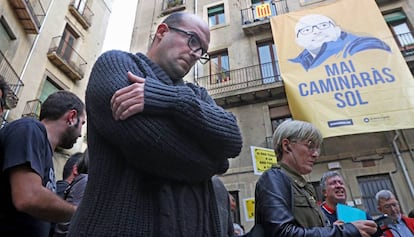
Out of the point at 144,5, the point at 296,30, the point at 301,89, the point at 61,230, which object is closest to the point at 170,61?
the point at 61,230

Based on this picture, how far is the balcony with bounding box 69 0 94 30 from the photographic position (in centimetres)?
1234

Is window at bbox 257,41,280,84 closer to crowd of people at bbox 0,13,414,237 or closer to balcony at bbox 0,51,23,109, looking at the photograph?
balcony at bbox 0,51,23,109

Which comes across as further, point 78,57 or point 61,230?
point 78,57

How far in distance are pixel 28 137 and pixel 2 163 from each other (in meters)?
0.16

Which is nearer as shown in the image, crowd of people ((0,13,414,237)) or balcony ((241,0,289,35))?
crowd of people ((0,13,414,237))

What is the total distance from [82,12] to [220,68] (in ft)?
27.1

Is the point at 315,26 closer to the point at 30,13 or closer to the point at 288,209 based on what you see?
the point at 288,209

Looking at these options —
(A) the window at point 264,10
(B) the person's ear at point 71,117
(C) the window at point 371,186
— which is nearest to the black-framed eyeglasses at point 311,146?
(B) the person's ear at point 71,117

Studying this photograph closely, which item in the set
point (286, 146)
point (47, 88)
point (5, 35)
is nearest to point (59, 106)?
point (286, 146)

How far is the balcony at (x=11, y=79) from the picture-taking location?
795 centimetres

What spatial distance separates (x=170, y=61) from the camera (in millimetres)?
1052

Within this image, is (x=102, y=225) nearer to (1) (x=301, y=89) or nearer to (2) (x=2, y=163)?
(2) (x=2, y=163)

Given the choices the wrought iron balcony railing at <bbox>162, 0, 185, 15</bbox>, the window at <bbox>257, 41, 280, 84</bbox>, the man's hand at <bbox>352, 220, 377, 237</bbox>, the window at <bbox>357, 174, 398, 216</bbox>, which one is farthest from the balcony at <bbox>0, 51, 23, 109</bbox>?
the window at <bbox>357, 174, 398, 216</bbox>

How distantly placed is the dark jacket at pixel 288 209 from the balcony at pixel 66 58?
37.5 ft
